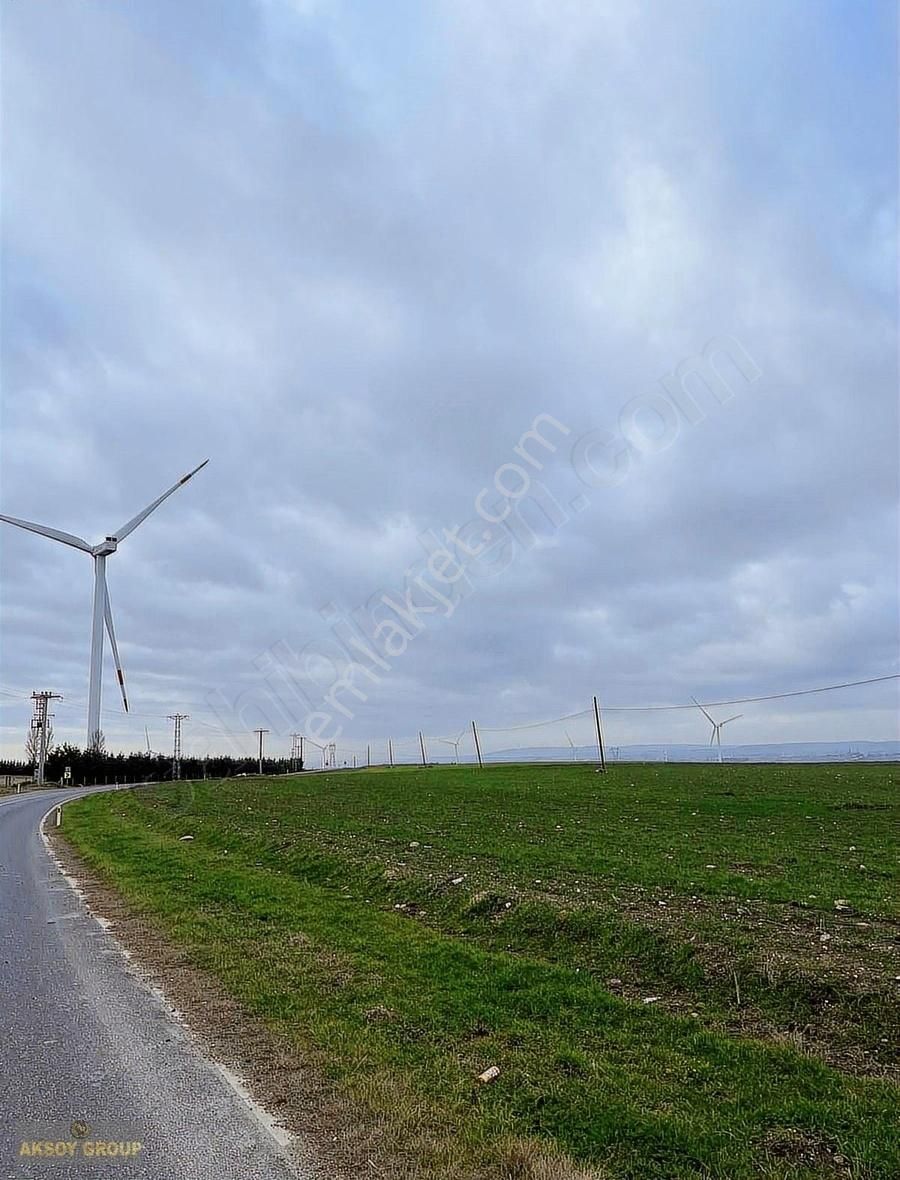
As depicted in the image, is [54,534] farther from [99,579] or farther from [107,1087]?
[107,1087]

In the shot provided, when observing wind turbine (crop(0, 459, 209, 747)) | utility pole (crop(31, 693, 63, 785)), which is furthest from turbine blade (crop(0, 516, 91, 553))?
utility pole (crop(31, 693, 63, 785))

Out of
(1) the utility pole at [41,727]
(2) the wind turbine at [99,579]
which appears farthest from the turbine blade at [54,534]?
(1) the utility pole at [41,727]

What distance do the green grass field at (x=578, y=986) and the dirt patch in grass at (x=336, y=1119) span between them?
0.11 feet

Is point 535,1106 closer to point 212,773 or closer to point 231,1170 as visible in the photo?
point 231,1170

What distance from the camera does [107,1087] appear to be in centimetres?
644

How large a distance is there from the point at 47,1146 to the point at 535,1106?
3.48 metres

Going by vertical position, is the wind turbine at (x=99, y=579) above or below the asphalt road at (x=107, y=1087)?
above

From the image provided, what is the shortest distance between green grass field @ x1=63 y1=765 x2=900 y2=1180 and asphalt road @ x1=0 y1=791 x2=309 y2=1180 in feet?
3.05

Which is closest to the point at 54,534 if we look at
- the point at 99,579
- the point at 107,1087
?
the point at 99,579

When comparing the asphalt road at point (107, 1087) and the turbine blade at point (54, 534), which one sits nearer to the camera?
the asphalt road at point (107, 1087)

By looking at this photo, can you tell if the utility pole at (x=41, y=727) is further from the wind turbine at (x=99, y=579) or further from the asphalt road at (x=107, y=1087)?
the asphalt road at (x=107, y=1087)

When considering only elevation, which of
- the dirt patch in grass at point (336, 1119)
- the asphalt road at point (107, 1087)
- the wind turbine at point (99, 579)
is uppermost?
the wind turbine at point (99, 579)

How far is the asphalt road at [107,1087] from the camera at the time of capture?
5.23 metres

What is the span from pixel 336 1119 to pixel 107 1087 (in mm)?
2063
